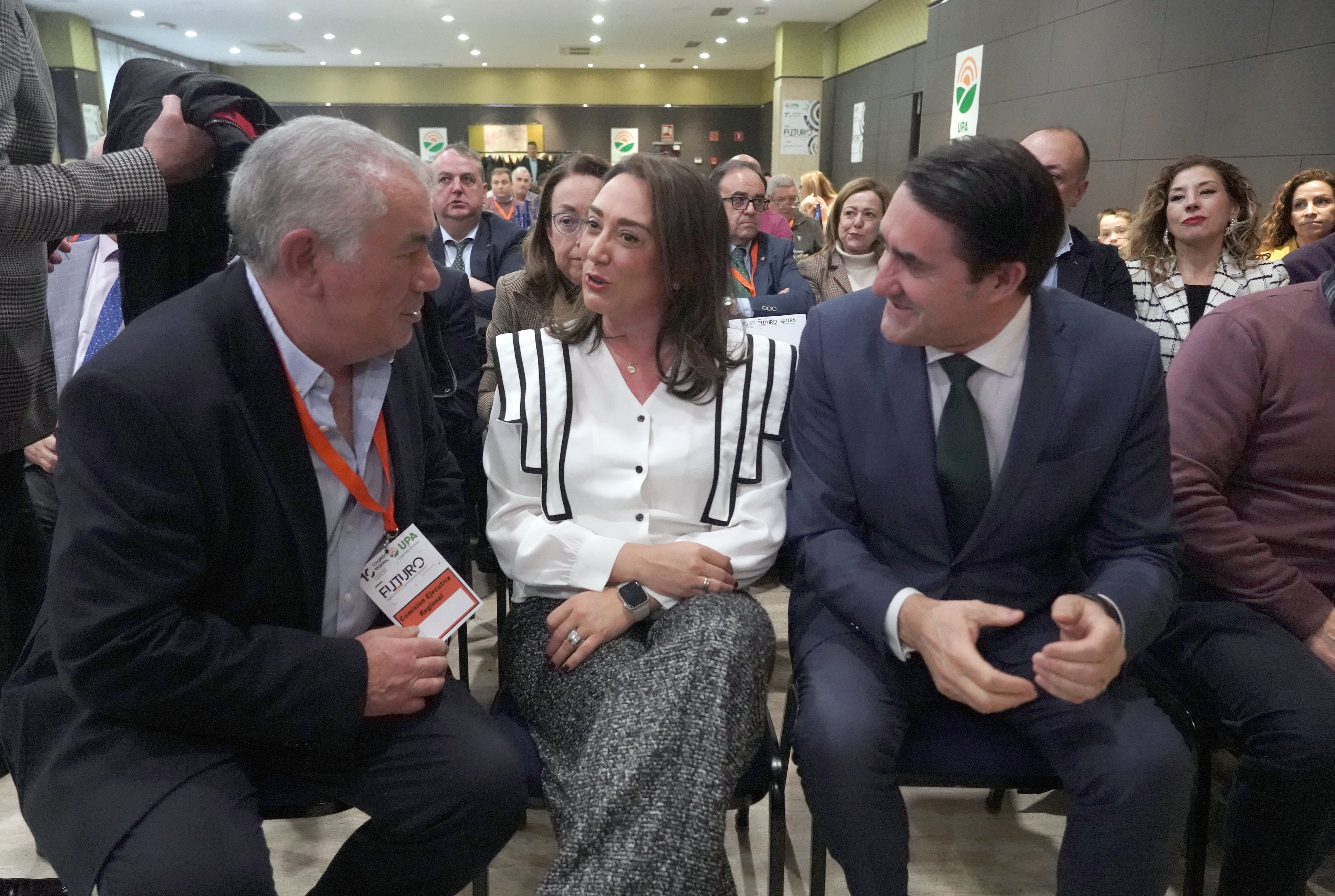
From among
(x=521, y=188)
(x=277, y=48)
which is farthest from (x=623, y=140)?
(x=521, y=188)

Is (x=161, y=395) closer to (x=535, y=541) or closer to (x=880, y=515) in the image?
(x=535, y=541)

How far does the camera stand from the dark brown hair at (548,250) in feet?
9.16

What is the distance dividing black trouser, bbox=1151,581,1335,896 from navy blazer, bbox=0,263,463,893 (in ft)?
4.82

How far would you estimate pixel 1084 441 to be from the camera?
149 centimetres

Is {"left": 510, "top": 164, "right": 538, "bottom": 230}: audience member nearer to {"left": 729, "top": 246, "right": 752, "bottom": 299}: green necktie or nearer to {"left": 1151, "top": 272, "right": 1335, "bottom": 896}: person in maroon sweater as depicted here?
{"left": 729, "top": 246, "right": 752, "bottom": 299}: green necktie

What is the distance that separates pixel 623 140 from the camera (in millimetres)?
20719

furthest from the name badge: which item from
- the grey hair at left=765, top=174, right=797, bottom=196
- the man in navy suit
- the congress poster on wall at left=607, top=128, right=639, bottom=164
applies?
the congress poster on wall at left=607, top=128, right=639, bottom=164

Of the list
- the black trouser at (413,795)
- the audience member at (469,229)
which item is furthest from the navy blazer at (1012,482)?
the audience member at (469,229)

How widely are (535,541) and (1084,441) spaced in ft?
3.21

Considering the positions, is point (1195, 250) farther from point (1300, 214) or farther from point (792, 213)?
point (792, 213)

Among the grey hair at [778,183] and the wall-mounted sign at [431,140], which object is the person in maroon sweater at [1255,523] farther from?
the wall-mounted sign at [431,140]

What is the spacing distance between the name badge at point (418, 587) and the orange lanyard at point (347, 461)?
39 mm

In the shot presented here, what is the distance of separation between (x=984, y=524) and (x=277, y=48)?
813 inches

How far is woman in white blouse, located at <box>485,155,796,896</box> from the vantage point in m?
1.51
